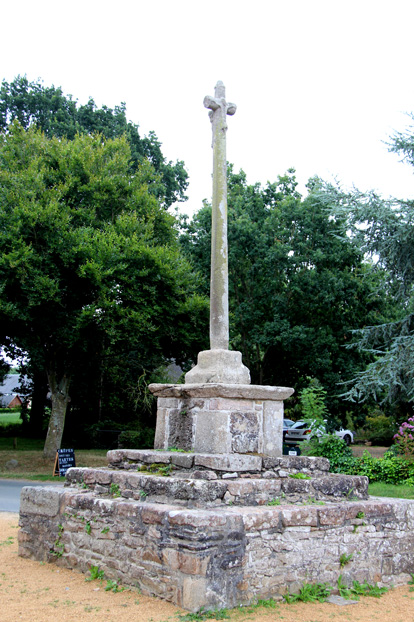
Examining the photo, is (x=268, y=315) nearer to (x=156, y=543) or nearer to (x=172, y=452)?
(x=172, y=452)

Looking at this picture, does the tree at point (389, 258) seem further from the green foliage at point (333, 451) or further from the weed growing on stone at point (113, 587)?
the weed growing on stone at point (113, 587)

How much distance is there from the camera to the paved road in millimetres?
11016

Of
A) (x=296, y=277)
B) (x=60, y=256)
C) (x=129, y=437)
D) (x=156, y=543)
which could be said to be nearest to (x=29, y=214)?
(x=60, y=256)

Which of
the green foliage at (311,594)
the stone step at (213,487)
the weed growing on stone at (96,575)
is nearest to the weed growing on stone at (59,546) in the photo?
the stone step at (213,487)

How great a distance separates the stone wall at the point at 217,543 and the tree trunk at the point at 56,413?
10555 millimetres

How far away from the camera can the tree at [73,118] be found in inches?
1013

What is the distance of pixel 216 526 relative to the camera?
4715mm

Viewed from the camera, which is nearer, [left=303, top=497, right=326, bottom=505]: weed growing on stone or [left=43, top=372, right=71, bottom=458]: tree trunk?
[left=303, top=497, right=326, bottom=505]: weed growing on stone

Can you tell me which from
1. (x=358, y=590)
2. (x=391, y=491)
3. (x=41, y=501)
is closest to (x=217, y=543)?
(x=358, y=590)

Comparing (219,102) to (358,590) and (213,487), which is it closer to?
(213,487)

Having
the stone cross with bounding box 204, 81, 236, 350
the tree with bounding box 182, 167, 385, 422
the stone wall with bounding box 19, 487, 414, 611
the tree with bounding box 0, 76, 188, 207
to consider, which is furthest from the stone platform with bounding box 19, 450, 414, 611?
the tree with bounding box 0, 76, 188, 207

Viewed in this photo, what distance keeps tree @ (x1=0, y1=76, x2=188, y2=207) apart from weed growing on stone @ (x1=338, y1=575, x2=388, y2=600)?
2099cm

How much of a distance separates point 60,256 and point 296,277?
295 inches

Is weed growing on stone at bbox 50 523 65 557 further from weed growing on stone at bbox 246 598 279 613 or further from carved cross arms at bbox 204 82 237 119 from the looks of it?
carved cross arms at bbox 204 82 237 119
